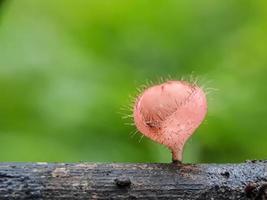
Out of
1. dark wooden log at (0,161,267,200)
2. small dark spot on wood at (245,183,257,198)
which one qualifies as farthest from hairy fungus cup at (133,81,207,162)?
small dark spot on wood at (245,183,257,198)

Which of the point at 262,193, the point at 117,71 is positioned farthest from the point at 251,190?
the point at 117,71

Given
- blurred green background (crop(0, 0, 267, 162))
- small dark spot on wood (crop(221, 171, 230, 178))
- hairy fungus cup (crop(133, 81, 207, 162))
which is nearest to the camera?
hairy fungus cup (crop(133, 81, 207, 162))

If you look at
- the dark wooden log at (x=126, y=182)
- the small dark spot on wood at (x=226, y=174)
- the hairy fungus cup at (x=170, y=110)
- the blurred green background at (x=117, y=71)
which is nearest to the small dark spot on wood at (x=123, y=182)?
the dark wooden log at (x=126, y=182)

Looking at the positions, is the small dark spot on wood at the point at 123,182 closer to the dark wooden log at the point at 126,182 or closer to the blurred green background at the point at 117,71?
the dark wooden log at the point at 126,182

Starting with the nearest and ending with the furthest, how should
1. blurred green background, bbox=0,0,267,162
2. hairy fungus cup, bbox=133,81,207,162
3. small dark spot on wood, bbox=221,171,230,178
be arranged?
1. hairy fungus cup, bbox=133,81,207,162
2. small dark spot on wood, bbox=221,171,230,178
3. blurred green background, bbox=0,0,267,162

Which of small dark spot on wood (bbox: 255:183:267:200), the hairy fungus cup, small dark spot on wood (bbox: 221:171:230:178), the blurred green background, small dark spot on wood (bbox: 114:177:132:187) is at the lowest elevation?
small dark spot on wood (bbox: 255:183:267:200)

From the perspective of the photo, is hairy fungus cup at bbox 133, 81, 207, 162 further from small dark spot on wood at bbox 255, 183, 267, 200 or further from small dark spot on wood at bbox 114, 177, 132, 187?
small dark spot on wood at bbox 255, 183, 267, 200
